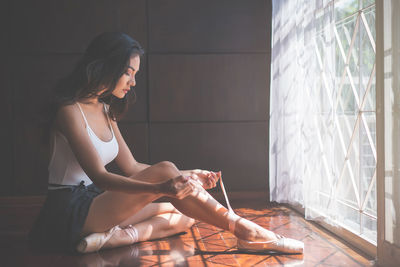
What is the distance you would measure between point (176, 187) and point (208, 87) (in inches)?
77.0

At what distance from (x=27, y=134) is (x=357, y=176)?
2549 mm

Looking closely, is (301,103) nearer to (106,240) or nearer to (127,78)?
(127,78)

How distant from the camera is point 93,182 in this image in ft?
5.55

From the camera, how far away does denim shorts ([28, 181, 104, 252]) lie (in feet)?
6.01

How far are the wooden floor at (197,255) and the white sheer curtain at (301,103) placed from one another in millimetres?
375

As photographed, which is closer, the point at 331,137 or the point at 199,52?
the point at 331,137

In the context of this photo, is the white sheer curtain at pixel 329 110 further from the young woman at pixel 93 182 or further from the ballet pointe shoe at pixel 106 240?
the ballet pointe shoe at pixel 106 240

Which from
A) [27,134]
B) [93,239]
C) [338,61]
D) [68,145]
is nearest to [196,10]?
[338,61]

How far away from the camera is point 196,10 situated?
3377 mm

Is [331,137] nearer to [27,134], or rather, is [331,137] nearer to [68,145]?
[68,145]

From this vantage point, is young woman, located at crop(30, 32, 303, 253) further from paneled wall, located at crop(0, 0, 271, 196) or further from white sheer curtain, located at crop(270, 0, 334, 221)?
paneled wall, located at crop(0, 0, 271, 196)

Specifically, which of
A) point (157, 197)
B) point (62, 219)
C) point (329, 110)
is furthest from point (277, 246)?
point (62, 219)

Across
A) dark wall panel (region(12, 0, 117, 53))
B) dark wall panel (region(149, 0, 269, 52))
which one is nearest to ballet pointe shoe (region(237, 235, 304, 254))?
dark wall panel (region(149, 0, 269, 52))

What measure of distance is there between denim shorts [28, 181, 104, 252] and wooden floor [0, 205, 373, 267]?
8cm
